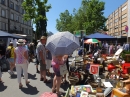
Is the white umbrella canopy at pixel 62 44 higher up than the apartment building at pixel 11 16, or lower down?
lower down

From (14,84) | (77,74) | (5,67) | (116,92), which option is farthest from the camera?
(5,67)

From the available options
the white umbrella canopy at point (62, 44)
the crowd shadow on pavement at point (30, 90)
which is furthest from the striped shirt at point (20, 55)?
the white umbrella canopy at point (62, 44)

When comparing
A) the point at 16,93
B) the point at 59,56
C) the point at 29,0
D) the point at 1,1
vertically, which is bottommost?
Answer: the point at 16,93

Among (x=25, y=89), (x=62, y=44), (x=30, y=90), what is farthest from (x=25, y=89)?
(x=62, y=44)

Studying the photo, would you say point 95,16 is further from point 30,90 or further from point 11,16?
point 11,16

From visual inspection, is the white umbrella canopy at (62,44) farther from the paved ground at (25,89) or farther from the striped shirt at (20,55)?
the paved ground at (25,89)

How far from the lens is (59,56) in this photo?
17.8 feet

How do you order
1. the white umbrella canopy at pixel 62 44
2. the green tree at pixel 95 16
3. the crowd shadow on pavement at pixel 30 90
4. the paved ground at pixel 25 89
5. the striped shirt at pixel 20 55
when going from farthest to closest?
1. the green tree at pixel 95 16
2. the striped shirt at pixel 20 55
3. the crowd shadow on pavement at pixel 30 90
4. the paved ground at pixel 25 89
5. the white umbrella canopy at pixel 62 44

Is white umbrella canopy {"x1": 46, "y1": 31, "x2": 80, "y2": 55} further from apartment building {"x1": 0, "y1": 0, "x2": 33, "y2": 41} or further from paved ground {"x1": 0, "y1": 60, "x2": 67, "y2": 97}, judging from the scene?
apartment building {"x1": 0, "y1": 0, "x2": 33, "y2": 41}

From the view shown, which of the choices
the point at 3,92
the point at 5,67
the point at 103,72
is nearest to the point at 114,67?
the point at 103,72

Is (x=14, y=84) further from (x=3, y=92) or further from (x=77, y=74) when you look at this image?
(x=77, y=74)

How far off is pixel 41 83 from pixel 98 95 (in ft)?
10.3

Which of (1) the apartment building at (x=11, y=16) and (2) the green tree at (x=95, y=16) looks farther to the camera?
(1) the apartment building at (x=11, y=16)

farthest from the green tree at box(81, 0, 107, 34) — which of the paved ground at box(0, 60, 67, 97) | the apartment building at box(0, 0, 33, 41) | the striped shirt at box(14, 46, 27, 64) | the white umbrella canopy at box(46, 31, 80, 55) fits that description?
the white umbrella canopy at box(46, 31, 80, 55)
